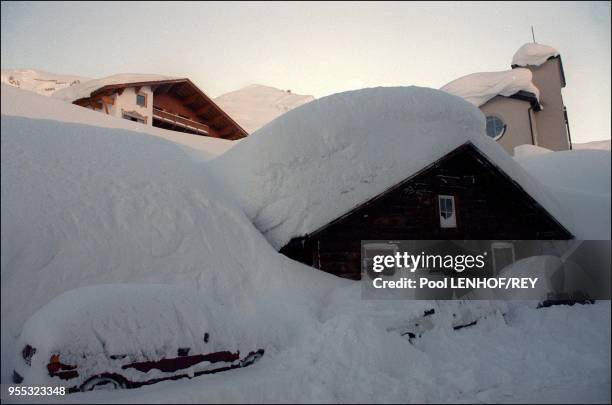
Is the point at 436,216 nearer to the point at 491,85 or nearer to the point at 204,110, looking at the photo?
the point at 491,85

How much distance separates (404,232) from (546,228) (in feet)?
18.0

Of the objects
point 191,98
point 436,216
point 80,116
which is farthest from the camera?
point 191,98

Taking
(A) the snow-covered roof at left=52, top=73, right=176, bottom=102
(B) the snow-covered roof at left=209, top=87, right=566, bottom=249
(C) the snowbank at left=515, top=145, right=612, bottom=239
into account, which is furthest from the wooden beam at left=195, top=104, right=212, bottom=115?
(C) the snowbank at left=515, top=145, right=612, bottom=239

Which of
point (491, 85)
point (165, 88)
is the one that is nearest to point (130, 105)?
point (165, 88)

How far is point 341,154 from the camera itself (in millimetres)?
11203

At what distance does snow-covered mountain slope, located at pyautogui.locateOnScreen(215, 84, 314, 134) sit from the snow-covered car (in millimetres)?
52073

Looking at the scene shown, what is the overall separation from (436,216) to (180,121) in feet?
57.4

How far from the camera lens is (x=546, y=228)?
41.8 feet

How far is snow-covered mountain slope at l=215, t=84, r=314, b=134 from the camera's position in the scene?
60.3 meters

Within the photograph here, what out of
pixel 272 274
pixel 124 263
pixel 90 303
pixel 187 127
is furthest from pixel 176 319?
pixel 187 127

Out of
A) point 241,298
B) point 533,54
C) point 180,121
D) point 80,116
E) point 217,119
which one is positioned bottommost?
point 241,298

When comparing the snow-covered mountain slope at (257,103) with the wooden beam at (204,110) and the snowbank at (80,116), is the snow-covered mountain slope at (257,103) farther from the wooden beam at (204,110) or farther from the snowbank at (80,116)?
the snowbank at (80,116)

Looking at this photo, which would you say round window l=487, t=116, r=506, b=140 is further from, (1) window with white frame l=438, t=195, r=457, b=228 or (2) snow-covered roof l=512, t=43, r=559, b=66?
(1) window with white frame l=438, t=195, r=457, b=228

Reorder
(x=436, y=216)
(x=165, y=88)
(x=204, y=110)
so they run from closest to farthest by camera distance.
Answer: (x=436, y=216) → (x=165, y=88) → (x=204, y=110)
